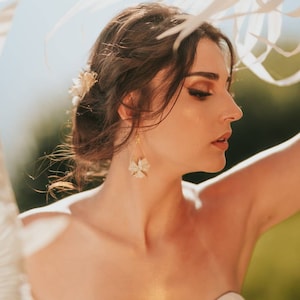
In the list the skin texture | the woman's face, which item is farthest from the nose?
the skin texture

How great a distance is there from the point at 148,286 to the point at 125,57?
389 mm

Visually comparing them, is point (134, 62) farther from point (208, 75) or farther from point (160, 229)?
A: point (160, 229)

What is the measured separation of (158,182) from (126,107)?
136 millimetres

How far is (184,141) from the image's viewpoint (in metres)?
1.31

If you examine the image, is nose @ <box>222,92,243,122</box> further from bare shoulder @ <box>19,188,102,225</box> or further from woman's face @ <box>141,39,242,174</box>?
bare shoulder @ <box>19,188,102,225</box>

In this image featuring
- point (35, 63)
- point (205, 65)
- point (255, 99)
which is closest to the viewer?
point (205, 65)

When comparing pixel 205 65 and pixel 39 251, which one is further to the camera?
pixel 39 251

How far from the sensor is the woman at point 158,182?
130cm

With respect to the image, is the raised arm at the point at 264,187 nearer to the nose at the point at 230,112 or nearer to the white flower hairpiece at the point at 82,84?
the nose at the point at 230,112

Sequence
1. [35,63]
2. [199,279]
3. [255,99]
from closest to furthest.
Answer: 1. [199,279]
2. [35,63]
3. [255,99]

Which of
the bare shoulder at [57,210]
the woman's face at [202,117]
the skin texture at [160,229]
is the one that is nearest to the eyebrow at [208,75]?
the woman's face at [202,117]

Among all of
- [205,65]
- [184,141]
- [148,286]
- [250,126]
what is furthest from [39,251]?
[250,126]

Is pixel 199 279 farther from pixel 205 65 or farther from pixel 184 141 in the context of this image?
pixel 205 65

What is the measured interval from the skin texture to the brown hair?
0.03 meters
